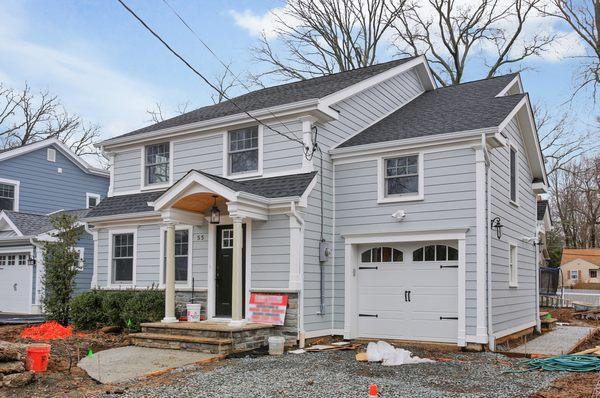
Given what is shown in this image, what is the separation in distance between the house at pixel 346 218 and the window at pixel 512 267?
1.8 inches

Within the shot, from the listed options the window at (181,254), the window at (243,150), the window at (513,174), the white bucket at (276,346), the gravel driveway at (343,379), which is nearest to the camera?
the gravel driveway at (343,379)

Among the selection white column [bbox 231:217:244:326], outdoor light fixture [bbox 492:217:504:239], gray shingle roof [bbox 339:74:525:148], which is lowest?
white column [bbox 231:217:244:326]

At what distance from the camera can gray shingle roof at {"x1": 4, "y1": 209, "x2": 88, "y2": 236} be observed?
19.8m

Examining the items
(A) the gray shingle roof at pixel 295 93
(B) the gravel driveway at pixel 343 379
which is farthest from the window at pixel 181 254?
(B) the gravel driveway at pixel 343 379

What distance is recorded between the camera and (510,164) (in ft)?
45.9

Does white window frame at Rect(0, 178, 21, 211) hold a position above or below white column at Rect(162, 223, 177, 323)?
above

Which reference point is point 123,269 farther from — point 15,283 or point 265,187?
point 15,283

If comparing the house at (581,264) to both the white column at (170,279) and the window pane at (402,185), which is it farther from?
the white column at (170,279)

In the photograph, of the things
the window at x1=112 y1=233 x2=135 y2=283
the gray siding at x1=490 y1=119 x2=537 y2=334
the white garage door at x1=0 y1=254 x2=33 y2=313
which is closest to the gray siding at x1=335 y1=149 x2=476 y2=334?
the gray siding at x1=490 y1=119 x2=537 y2=334

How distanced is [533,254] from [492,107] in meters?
4.99

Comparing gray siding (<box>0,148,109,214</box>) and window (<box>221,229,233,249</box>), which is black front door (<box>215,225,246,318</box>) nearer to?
window (<box>221,229,233,249</box>)

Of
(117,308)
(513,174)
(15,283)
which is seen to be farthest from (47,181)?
(513,174)

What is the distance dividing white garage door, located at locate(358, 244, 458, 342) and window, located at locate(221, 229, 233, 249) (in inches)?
113

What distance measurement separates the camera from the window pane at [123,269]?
583 inches
